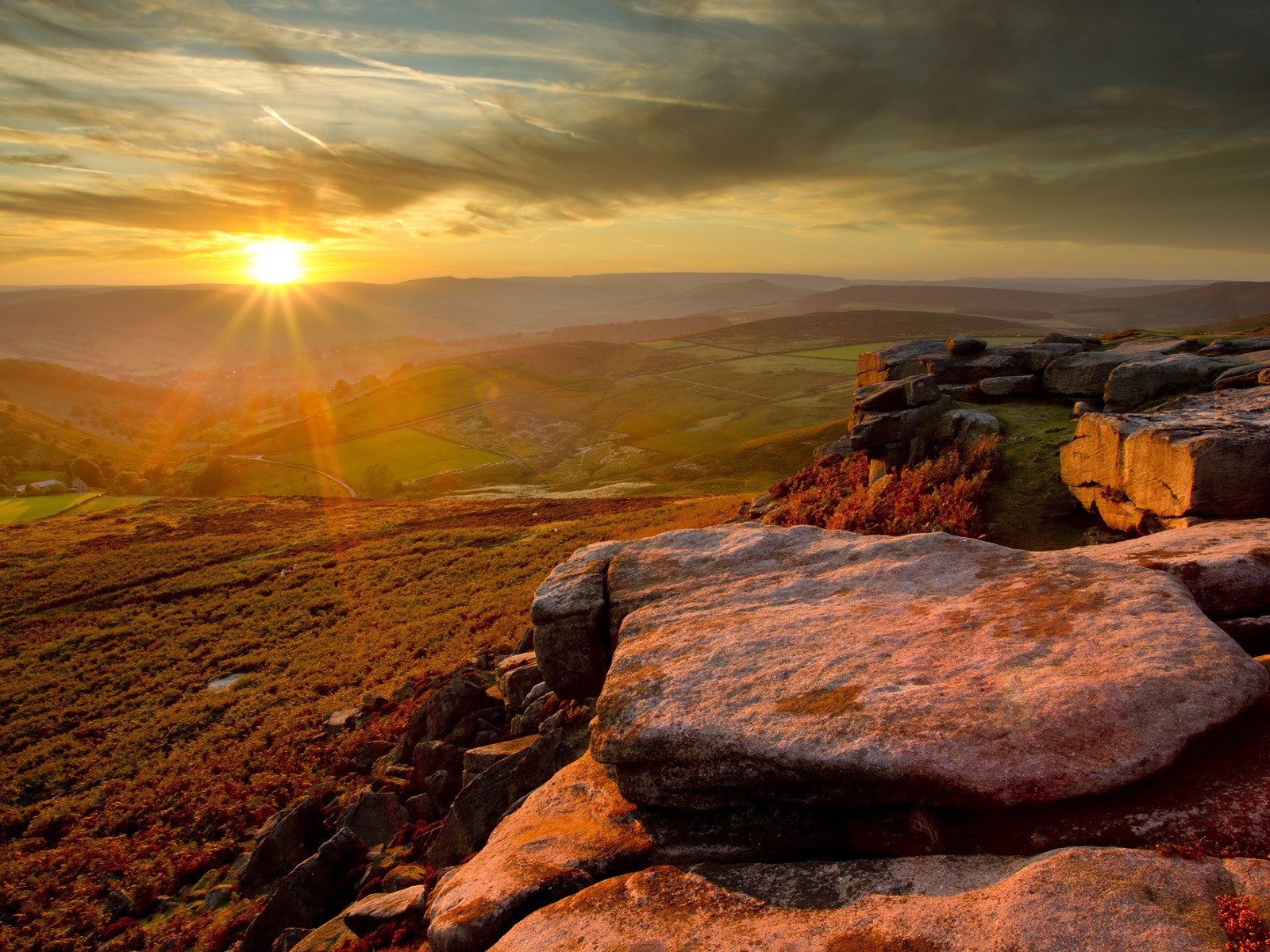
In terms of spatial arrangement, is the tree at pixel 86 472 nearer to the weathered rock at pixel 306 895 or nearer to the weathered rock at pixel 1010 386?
the weathered rock at pixel 306 895

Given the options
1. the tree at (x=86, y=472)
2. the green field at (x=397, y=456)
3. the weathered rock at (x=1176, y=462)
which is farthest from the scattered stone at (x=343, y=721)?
the tree at (x=86, y=472)

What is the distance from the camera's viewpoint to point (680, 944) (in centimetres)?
609

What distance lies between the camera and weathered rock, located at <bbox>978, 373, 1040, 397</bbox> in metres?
24.7

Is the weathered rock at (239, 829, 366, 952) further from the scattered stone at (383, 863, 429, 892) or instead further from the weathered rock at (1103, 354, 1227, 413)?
the weathered rock at (1103, 354, 1227, 413)

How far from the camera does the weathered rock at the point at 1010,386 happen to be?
24.7 m

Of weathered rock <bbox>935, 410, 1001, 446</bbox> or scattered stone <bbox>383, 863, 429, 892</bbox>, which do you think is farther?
weathered rock <bbox>935, 410, 1001, 446</bbox>

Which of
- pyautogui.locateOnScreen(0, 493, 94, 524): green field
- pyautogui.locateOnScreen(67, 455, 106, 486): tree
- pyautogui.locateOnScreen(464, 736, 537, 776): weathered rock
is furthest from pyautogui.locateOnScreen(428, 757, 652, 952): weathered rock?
pyautogui.locateOnScreen(67, 455, 106, 486): tree

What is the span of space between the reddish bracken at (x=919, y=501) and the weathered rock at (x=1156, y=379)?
12.8ft

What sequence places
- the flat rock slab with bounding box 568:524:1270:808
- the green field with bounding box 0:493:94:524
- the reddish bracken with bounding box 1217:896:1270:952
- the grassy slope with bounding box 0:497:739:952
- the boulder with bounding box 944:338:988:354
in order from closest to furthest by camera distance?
the reddish bracken with bounding box 1217:896:1270:952, the flat rock slab with bounding box 568:524:1270:808, the grassy slope with bounding box 0:497:739:952, the boulder with bounding box 944:338:988:354, the green field with bounding box 0:493:94:524

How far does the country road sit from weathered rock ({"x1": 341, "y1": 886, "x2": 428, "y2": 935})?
310 ft

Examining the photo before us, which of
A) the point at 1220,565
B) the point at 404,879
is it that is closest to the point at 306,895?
the point at 404,879

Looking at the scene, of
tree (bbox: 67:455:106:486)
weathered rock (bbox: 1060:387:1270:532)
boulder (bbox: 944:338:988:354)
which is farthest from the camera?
tree (bbox: 67:455:106:486)

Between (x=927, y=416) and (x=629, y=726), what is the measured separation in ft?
68.0

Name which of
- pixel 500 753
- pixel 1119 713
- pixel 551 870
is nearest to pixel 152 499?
pixel 500 753
